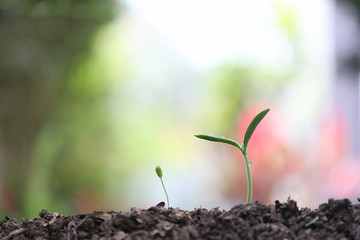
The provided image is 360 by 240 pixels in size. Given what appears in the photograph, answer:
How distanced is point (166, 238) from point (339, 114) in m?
2.14

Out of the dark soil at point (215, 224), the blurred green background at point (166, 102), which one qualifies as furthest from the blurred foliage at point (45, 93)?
the dark soil at point (215, 224)

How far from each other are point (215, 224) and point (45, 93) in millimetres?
2073

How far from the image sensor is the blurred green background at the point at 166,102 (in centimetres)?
227

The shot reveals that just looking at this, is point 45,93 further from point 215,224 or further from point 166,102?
point 215,224

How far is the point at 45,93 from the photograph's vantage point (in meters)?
2.43

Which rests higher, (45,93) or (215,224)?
(45,93)

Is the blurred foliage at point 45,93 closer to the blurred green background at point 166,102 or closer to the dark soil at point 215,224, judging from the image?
the blurred green background at point 166,102

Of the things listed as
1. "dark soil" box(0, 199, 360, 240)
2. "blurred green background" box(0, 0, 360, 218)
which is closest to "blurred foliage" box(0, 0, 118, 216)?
"blurred green background" box(0, 0, 360, 218)

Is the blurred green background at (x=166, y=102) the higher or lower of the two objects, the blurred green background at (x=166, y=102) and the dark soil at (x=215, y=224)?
the higher

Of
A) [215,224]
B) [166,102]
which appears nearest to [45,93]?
[166,102]

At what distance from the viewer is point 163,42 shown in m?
2.41

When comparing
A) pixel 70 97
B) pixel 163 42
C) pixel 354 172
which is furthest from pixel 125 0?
pixel 354 172

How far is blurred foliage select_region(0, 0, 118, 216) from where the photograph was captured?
7.57 ft

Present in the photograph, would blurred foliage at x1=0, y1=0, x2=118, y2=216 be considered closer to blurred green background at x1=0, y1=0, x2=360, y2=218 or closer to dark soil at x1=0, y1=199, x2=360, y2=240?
blurred green background at x1=0, y1=0, x2=360, y2=218
